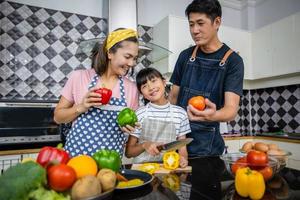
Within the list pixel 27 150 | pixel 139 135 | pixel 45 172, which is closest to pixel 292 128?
pixel 139 135

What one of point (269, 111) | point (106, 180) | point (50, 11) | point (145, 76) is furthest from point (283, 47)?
point (106, 180)

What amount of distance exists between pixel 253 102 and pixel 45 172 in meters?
3.33

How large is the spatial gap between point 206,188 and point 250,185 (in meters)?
0.13

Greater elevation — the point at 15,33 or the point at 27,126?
the point at 15,33

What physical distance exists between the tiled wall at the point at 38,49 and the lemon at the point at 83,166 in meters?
1.97

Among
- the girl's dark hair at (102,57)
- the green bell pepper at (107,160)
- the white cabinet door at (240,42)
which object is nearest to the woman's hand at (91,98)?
the girl's dark hair at (102,57)

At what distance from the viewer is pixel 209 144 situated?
1.29m

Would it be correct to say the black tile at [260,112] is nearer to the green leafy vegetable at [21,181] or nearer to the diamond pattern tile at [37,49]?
the diamond pattern tile at [37,49]

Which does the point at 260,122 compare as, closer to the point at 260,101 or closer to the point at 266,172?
the point at 260,101

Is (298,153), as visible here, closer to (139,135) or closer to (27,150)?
(139,135)

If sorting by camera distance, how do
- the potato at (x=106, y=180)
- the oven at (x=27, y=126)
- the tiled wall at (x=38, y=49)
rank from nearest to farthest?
the potato at (x=106, y=180)
the oven at (x=27, y=126)
the tiled wall at (x=38, y=49)

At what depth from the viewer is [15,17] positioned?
7.61ft

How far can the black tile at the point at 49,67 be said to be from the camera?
2.42m

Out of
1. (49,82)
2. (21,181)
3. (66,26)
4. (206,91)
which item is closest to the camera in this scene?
(21,181)
